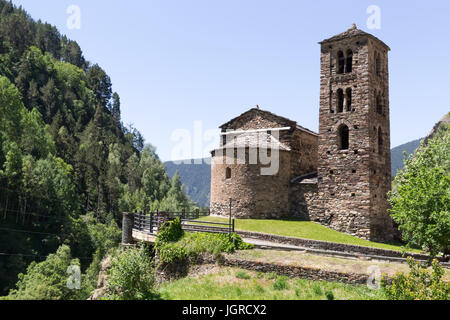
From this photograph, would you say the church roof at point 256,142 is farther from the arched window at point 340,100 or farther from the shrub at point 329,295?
the shrub at point 329,295

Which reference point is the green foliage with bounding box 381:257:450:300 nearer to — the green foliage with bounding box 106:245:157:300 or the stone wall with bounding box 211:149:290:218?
the green foliage with bounding box 106:245:157:300

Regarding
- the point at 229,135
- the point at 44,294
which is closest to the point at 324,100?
the point at 229,135

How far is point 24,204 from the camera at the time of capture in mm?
58406

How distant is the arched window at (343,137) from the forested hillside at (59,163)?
4080 centimetres

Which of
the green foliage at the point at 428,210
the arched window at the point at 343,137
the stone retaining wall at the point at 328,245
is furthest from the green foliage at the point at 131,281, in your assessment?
the arched window at the point at 343,137

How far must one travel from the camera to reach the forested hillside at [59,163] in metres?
56.7

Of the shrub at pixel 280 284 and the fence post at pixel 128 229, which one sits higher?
the fence post at pixel 128 229

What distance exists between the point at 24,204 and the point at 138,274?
169ft

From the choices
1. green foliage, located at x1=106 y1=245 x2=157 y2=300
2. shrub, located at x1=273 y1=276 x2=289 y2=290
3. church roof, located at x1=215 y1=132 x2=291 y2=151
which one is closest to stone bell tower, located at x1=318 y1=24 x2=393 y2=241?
church roof, located at x1=215 y1=132 x2=291 y2=151

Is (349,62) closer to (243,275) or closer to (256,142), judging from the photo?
(256,142)

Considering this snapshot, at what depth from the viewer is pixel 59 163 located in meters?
72.6

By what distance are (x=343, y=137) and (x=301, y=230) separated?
8983mm

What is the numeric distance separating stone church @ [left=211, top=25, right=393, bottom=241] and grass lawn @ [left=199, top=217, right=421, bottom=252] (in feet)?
3.73
